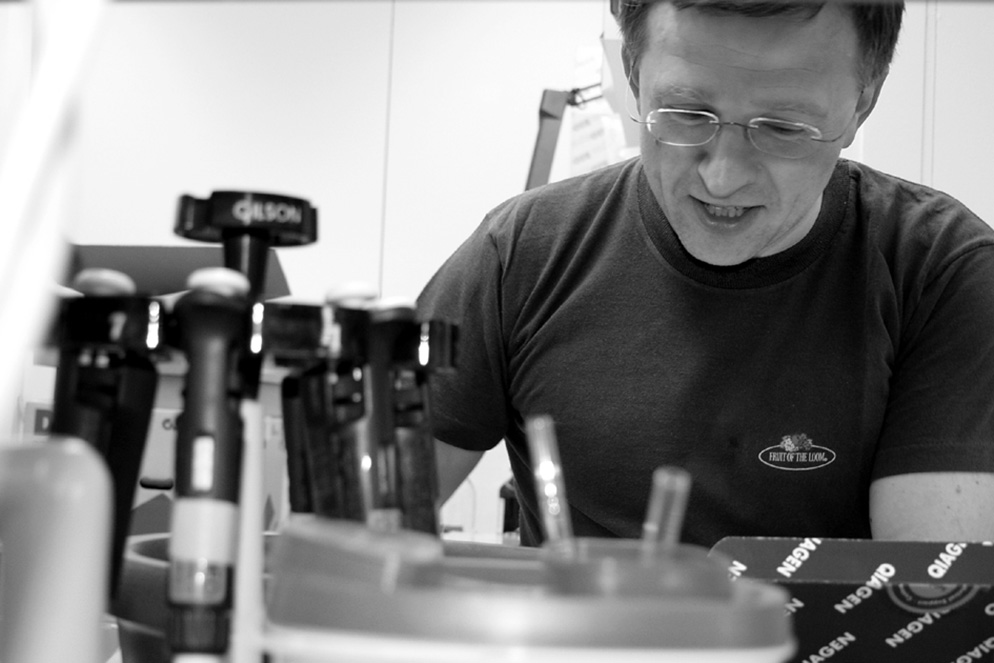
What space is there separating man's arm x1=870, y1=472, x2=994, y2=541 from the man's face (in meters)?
0.24

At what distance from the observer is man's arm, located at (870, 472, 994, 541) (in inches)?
36.2

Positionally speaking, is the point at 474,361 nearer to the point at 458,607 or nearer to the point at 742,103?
the point at 742,103

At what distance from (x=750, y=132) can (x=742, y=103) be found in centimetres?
3

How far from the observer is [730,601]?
11.0 inches

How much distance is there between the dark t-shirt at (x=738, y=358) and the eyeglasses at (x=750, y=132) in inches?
6.6

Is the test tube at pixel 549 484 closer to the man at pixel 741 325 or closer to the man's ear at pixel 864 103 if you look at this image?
the man at pixel 741 325

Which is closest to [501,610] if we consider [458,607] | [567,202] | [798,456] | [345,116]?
[458,607]

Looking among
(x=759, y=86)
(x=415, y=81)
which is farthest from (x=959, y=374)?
(x=415, y=81)

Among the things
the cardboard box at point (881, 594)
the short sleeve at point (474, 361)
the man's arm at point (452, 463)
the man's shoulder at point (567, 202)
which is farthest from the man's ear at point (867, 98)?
the cardboard box at point (881, 594)

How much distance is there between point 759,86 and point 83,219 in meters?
2.65

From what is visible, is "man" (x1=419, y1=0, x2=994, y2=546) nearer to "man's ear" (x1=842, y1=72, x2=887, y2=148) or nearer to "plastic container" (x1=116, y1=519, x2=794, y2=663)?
"man's ear" (x1=842, y1=72, x2=887, y2=148)

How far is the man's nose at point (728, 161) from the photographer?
898mm

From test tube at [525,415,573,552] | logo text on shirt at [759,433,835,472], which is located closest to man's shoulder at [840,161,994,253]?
logo text on shirt at [759,433,835,472]

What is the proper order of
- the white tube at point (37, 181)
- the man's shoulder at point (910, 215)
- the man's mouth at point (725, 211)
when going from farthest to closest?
the man's shoulder at point (910, 215), the man's mouth at point (725, 211), the white tube at point (37, 181)
